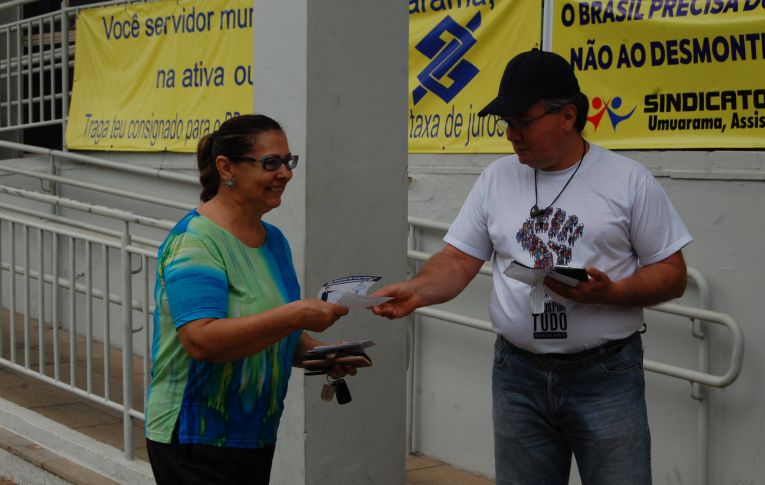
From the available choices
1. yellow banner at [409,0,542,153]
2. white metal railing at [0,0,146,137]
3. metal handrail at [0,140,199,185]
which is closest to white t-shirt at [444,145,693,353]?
yellow banner at [409,0,542,153]

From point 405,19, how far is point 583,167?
1425mm

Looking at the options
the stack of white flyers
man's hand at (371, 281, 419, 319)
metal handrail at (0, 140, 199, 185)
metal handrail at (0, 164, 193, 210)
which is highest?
metal handrail at (0, 140, 199, 185)

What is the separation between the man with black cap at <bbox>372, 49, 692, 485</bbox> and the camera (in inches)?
125

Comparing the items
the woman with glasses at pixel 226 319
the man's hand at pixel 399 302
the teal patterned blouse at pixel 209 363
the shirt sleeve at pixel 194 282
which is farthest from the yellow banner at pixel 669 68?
the shirt sleeve at pixel 194 282

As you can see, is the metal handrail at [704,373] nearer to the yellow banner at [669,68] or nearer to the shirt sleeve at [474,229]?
the yellow banner at [669,68]

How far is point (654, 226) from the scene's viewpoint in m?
3.16

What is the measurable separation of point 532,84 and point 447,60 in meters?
2.71

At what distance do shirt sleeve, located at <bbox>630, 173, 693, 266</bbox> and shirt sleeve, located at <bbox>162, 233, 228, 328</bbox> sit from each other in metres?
1.23

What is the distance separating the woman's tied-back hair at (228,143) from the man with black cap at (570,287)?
683 millimetres

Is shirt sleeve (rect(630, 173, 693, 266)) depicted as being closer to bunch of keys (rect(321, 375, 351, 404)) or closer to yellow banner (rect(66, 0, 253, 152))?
bunch of keys (rect(321, 375, 351, 404))

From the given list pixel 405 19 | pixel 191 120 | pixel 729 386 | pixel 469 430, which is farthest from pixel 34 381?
pixel 729 386

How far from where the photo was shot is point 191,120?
25.1ft

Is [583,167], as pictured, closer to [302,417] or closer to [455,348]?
[302,417]

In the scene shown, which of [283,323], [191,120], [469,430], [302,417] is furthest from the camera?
[191,120]
